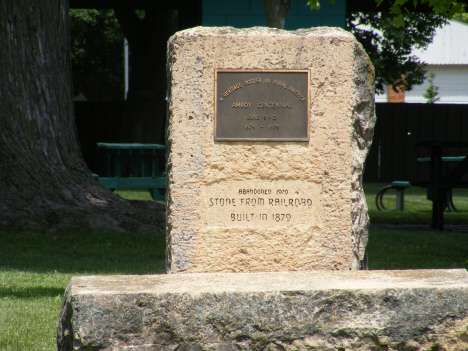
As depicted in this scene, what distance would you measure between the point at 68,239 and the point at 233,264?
135 inches

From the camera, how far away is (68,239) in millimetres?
6727

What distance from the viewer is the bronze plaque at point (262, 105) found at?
3871mm

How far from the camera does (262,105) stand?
391cm

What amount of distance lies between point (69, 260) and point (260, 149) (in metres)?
3.03

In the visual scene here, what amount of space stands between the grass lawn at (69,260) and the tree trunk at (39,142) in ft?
1.12

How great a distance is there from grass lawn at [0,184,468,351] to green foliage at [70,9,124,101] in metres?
18.4

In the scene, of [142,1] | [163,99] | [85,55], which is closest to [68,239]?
[142,1]

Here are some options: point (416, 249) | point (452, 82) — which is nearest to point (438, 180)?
point (416, 249)

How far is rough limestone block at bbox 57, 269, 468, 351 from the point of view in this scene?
2.82 meters

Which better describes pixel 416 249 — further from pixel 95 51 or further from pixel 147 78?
pixel 95 51

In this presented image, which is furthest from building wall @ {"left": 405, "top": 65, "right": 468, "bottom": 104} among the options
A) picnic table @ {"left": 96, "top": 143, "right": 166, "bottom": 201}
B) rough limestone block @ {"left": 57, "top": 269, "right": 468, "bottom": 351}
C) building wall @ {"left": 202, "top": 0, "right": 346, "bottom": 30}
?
rough limestone block @ {"left": 57, "top": 269, "right": 468, "bottom": 351}

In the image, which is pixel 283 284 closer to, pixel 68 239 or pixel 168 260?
pixel 168 260

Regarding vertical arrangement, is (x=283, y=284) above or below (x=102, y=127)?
below

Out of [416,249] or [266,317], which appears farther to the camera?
[416,249]
